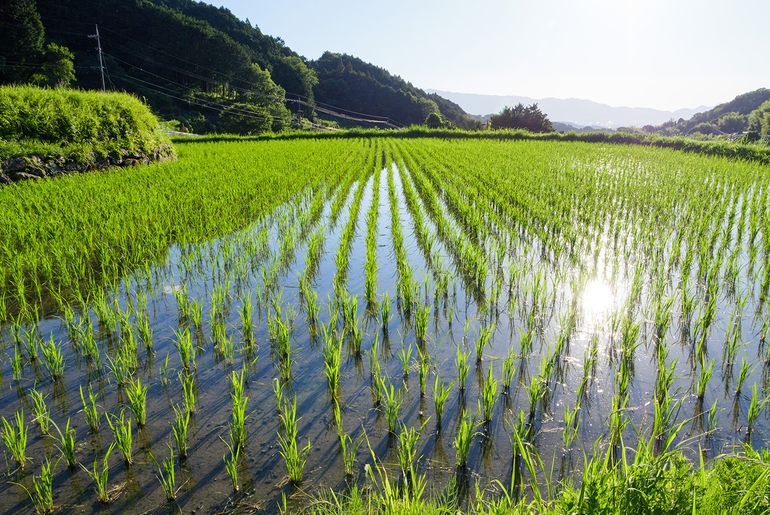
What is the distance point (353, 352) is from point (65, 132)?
10.5 meters

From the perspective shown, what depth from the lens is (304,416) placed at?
2.35m

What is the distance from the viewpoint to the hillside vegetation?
8492 millimetres

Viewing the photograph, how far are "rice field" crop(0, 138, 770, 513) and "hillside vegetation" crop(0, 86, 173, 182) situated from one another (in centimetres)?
239

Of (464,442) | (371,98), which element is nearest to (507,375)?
(464,442)

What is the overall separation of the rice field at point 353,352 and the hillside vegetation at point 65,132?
2392mm

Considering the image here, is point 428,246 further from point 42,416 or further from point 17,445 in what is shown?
point 17,445

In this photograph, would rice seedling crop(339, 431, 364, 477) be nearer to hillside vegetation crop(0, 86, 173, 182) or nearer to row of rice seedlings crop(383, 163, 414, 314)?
row of rice seedlings crop(383, 163, 414, 314)

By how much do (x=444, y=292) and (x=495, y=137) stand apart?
29.4 metres

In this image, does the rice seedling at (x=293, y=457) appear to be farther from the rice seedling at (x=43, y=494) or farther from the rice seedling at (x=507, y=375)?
the rice seedling at (x=507, y=375)

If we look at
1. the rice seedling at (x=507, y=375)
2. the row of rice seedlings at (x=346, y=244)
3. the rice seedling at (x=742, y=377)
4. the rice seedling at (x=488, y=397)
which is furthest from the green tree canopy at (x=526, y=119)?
the rice seedling at (x=488, y=397)

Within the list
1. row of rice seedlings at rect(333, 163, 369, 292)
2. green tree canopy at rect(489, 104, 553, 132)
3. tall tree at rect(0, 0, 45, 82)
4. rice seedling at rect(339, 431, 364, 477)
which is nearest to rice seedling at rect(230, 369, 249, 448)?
rice seedling at rect(339, 431, 364, 477)

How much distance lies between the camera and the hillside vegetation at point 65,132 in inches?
334

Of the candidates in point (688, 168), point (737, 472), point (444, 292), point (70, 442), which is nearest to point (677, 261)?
point (444, 292)

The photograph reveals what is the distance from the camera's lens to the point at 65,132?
9.73 meters
